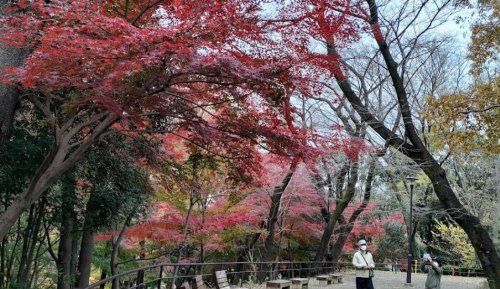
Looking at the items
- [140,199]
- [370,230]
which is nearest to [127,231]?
[140,199]

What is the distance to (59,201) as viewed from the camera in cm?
1012

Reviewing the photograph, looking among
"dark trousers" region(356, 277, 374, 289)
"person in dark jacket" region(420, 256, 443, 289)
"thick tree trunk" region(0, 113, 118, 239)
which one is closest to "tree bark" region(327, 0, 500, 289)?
"person in dark jacket" region(420, 256, 443, 289)

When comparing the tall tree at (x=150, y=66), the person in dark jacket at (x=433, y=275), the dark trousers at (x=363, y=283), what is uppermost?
the tall tree at (x=150, y=66)

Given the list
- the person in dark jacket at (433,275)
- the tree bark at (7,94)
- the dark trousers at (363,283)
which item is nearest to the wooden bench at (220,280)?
the dark trousers at (363,283)

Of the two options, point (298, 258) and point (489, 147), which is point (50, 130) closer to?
point (489, 147)

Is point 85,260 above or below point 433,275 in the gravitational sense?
below

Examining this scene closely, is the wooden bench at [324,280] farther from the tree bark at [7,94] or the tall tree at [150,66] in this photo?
the tree bark at [7,94]

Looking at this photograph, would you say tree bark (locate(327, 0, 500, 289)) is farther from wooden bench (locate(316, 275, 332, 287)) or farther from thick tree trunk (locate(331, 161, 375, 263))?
thick tree trunk (locate(331, 161, 375, 263))

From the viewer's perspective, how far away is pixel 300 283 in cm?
1379

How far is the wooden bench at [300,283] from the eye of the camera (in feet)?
44.1

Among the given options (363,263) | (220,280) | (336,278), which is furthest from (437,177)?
(336,278)

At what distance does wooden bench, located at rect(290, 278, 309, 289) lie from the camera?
530 inches

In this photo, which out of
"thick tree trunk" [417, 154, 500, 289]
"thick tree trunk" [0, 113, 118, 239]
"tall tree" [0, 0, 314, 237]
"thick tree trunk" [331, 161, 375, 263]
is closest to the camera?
"tall tree" [0, 0, 314, 237]

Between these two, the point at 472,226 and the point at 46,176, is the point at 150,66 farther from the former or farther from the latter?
the point at 472,226
